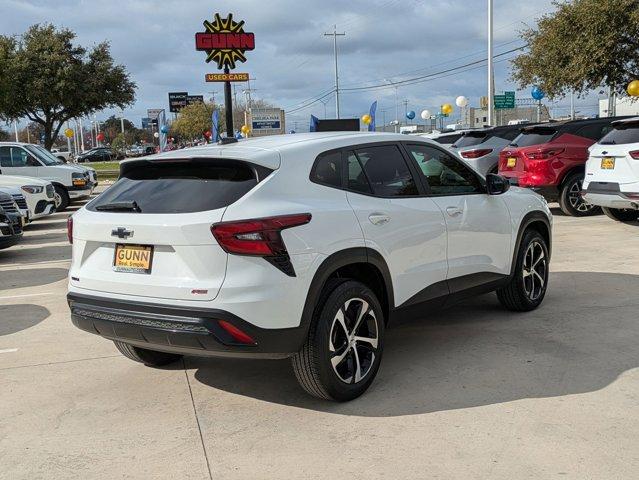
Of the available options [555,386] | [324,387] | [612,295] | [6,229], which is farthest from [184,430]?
[6,229]

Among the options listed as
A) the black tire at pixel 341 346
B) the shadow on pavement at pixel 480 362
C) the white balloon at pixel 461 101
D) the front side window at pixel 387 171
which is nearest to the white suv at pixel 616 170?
the shadow on pavement at pixel 480 362

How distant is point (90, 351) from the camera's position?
559cm

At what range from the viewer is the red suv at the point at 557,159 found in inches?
478

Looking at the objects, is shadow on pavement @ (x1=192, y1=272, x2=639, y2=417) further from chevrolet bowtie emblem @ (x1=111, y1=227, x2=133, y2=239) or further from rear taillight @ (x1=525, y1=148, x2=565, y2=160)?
rear taillight @ (x1=525, y1=148, x2=565, y2=160)

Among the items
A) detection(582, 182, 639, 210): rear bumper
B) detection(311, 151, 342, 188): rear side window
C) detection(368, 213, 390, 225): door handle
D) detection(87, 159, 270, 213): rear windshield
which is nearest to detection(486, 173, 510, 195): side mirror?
detection(368, 213, 390, 225): door handle

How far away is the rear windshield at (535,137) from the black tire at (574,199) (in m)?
0.84

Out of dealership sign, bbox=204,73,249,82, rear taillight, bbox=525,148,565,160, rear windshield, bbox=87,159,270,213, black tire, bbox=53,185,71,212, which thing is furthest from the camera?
dealership sign, bbox=204,73,249,82

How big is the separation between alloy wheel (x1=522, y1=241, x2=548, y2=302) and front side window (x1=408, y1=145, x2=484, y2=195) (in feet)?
3.28

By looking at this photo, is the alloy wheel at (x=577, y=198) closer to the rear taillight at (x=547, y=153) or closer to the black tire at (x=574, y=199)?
the black tire at (x=574, y=199)

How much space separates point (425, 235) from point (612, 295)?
3012 mm

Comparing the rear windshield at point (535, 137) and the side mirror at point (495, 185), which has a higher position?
the rear windshield at point (535, 137)

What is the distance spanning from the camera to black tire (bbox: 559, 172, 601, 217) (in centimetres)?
1232

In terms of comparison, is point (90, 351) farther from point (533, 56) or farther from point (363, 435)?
point (533, 56)

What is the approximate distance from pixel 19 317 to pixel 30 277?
92.6 inches
